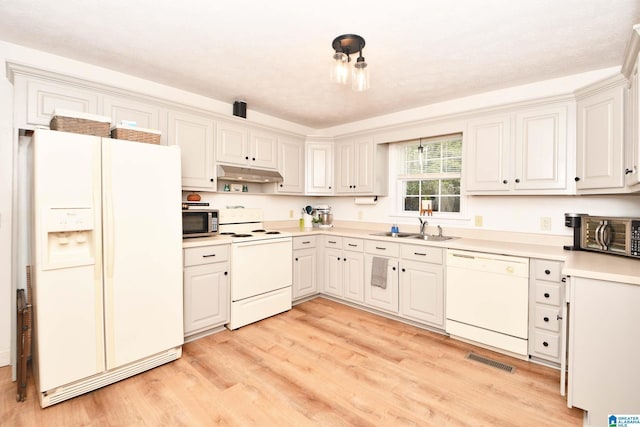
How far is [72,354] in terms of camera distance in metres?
1.95

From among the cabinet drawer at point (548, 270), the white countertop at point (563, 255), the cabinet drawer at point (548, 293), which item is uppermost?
the white countertop at point (563, 255)

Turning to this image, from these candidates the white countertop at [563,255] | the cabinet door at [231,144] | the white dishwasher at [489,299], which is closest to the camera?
the white countertop at [563,255]

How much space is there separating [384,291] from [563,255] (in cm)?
163

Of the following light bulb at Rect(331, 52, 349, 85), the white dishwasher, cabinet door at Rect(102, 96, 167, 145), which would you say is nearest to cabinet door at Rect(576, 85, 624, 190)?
the white dishwasher

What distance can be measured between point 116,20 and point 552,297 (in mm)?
3646

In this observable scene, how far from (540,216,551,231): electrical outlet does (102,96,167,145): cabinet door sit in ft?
11.8

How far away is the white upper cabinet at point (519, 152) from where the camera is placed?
258 cm

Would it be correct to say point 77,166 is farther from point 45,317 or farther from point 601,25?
point 601,25

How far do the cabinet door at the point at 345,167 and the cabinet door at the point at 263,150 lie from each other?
89 centimetres

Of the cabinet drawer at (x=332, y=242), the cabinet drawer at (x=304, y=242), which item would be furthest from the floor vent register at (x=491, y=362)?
the cabinet drawer at (x=304, y=242)

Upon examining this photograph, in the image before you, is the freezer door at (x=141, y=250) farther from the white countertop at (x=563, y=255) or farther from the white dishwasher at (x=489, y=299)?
the white dishwasher at (x=489, y=299)

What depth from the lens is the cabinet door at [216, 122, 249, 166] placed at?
10.6ft

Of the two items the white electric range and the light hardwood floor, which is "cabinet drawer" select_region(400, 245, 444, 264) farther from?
the white electric range

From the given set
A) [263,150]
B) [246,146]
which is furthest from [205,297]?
[263,150]
